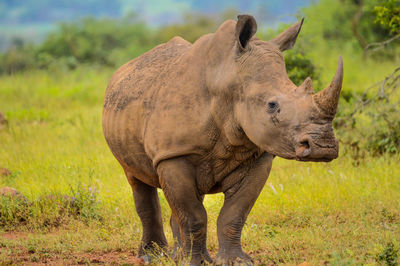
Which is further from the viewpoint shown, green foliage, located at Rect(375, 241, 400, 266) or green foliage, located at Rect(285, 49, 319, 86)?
green foliage, located at Rect(285, 49, 319, 86)

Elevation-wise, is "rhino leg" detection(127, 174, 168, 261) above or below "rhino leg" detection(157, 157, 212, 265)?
below

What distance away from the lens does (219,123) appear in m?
4.96

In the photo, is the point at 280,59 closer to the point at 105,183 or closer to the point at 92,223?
the point at 92,223

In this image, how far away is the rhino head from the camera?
422cm

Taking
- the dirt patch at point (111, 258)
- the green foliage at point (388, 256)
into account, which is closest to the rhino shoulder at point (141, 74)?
the dirt patch at point (111, 258)

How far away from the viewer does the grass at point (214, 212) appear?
6.18 meters

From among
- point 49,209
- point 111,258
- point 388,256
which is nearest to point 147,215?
point 111,258

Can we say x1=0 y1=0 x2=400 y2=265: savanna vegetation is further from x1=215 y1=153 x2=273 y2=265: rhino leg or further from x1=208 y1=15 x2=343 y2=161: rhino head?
x1=208 y1=15 x2=343 y2=161: rhino head

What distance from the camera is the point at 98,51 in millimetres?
24453

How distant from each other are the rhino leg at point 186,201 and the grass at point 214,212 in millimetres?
416

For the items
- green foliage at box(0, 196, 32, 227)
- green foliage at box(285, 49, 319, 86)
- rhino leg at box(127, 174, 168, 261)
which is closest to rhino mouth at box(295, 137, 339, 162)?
rhino leg at box(127, 174, 168, 261)

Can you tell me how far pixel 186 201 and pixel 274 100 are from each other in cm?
118

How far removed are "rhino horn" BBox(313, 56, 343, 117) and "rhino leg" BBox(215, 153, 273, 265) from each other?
3.69ft

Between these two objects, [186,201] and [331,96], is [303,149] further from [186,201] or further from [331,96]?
[186,201]
